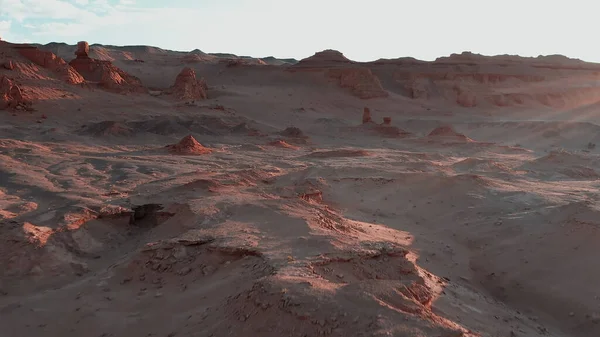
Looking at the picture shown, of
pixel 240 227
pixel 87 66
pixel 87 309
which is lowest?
pixel 87 309

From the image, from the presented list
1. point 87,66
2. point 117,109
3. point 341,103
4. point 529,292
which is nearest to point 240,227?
point 529,292

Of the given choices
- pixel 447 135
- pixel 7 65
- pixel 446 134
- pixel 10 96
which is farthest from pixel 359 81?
pixel 10 96

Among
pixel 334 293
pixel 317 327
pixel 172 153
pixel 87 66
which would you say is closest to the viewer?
pixel 317 327

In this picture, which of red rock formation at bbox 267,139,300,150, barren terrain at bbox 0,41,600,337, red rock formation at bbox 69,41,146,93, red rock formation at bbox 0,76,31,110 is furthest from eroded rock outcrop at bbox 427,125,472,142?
red rock formation at bbox 0,76,31,110

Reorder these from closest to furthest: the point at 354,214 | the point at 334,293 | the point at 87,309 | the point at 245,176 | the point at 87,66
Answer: the point at 334,293, the point at 87,309, the point at 354,214, the point at 245,176, the point at 87,66

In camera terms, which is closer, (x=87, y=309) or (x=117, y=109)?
(x=87, y=309)

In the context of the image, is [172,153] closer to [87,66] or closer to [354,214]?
[354,214]

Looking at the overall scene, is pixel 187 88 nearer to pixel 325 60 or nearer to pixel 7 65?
pixel 7 65
